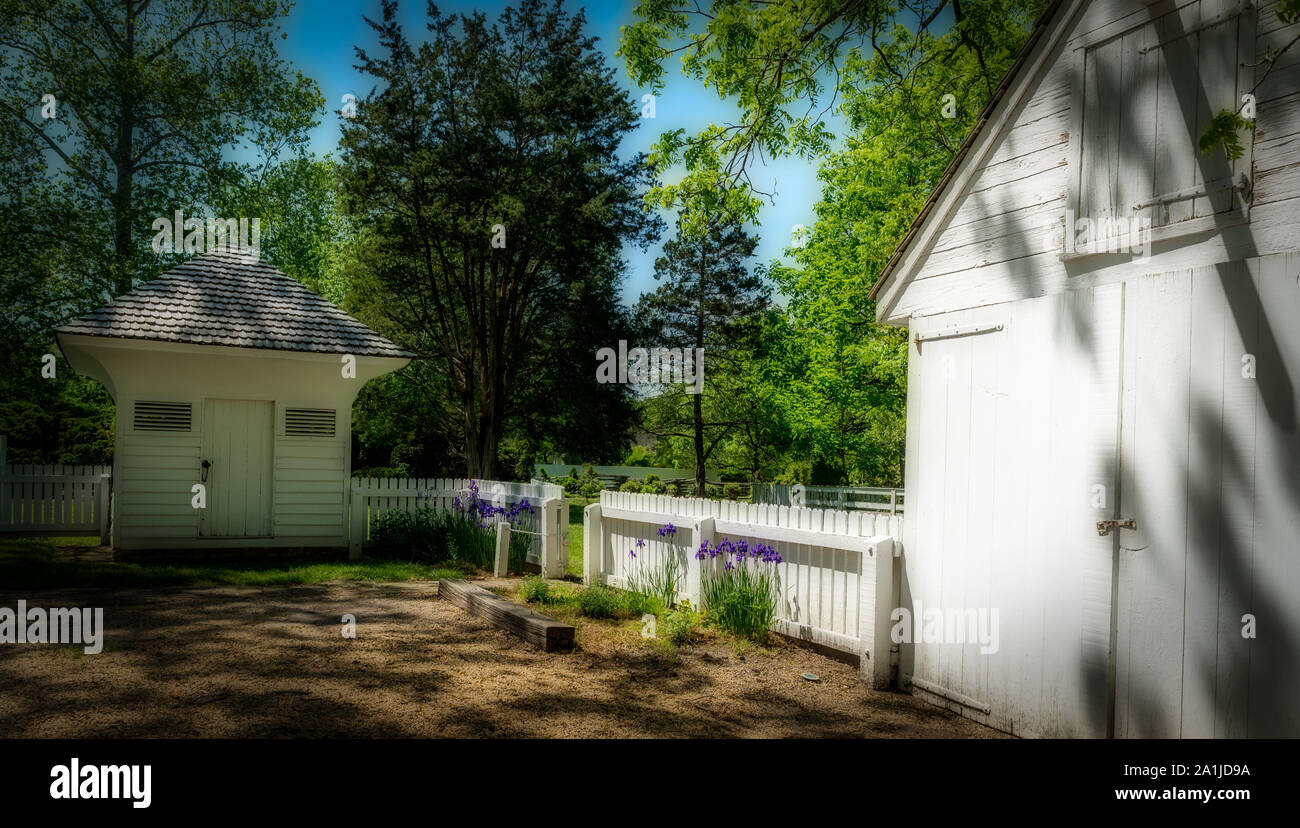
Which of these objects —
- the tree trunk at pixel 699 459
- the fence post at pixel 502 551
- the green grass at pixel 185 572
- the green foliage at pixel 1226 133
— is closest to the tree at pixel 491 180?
the tree trunk at pixel 699 459

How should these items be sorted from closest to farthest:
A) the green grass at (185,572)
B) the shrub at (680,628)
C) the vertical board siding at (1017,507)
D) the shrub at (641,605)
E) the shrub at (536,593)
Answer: the vertical board siding at (1017,507) < the shrub at (680,628) < the shrub at (641,605) < the shrub at (536,593) < the green grass at (185,572)

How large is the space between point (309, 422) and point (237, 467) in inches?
53.0

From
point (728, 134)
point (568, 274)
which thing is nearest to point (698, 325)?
point (568, 274)

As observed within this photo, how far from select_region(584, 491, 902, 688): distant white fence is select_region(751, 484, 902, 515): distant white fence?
512 inches

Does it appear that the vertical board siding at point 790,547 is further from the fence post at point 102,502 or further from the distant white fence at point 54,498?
the distant white fence at point 54,498

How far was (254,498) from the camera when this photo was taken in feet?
44.8

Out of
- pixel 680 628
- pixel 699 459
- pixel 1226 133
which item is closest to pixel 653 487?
pixel 699 459

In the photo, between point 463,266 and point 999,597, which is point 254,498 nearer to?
point 999,597

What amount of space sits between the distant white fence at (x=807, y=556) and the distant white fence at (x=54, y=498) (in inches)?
461

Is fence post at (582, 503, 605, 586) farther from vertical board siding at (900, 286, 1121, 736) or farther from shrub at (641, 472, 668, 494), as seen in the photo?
shrub at (641, 472, 668, 494)

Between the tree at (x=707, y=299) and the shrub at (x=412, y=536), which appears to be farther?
the tree at (x=707, y=299)

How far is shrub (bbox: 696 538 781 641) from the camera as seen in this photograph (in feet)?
26.1

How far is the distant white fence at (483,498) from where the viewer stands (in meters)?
12.3

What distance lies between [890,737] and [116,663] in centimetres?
629
